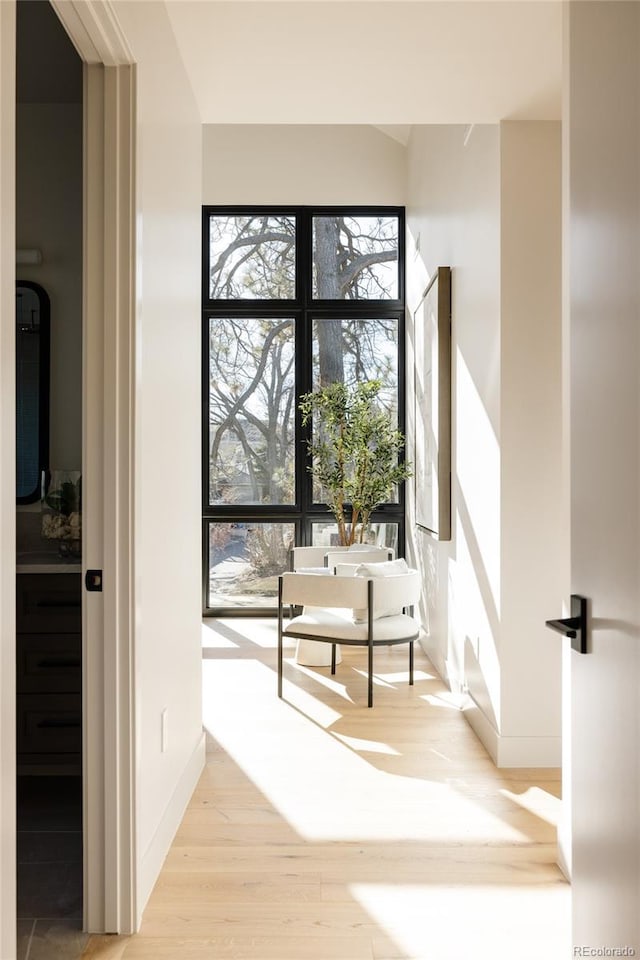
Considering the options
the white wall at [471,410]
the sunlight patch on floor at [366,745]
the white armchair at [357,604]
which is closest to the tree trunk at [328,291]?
the white wall at [471,410]

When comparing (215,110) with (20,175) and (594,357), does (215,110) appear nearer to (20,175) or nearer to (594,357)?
(20,175)

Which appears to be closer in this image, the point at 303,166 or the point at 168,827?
the point at 168,827

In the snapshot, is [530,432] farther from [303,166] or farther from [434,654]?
[303,166]

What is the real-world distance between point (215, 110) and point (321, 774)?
284 cm

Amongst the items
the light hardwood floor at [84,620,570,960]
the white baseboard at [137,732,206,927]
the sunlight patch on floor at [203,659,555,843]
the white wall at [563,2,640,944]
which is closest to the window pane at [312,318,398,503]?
the sunlight patch on floor at [203,659,555,843]

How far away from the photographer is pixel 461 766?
3.10 m

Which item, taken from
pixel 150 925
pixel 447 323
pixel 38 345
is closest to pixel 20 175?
pixel 38 345

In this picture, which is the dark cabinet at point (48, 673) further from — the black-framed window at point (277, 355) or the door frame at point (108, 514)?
the black-framed window at point (277, 355)

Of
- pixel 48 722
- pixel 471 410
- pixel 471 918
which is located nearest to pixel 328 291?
pixel 471 410

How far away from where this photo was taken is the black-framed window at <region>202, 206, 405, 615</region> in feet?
20.1

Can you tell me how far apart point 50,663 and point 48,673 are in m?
0.04

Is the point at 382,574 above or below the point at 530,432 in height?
below

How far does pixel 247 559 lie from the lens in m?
6.14

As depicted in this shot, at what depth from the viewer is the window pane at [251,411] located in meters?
6.17
